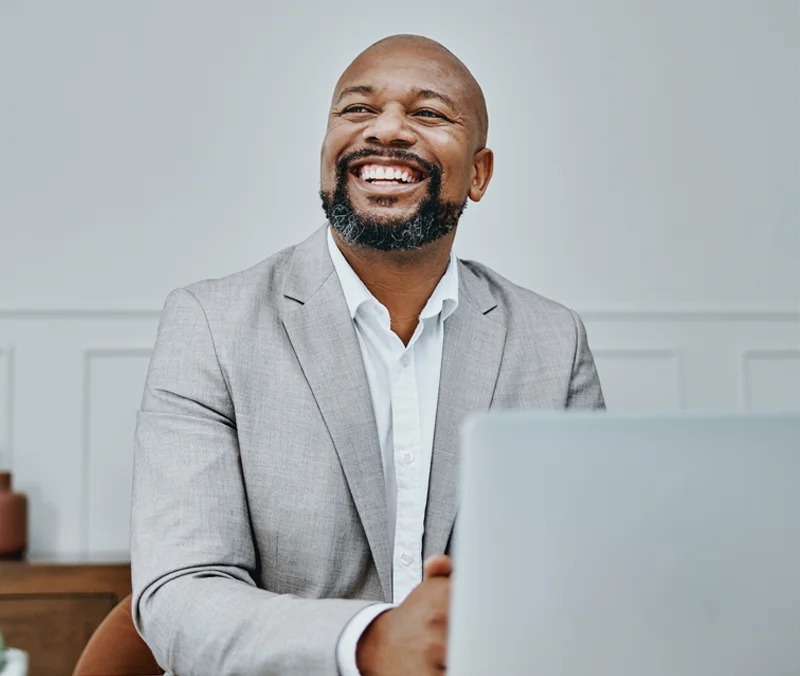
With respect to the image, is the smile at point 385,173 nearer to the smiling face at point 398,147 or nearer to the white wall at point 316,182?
the smiling face at point 398,147

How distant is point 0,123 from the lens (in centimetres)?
262

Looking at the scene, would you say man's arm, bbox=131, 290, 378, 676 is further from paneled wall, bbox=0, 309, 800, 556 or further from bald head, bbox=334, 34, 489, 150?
paneled wall, bbox=0, 309, 800, 556

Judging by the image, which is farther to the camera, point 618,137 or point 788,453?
point 618,137

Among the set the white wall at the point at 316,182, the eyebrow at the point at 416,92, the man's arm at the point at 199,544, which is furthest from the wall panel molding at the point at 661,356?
the man's arm at the point at 199,544

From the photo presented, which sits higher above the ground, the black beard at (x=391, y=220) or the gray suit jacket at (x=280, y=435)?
the black beard at (x=391, y=220)

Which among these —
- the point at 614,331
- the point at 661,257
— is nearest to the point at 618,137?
the point at 661,257

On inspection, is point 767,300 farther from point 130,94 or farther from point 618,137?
point 130,94

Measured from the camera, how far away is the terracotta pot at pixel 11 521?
2443 millimetres

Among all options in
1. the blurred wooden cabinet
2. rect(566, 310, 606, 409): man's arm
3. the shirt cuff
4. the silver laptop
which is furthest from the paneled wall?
the silver laptop

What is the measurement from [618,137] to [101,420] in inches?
66.0

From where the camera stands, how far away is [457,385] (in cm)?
154

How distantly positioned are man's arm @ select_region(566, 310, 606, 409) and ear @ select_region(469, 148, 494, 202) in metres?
0.30

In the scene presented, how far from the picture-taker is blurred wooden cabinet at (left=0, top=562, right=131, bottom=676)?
2332 mm

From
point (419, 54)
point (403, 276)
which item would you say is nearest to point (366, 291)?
point (403, 276)
